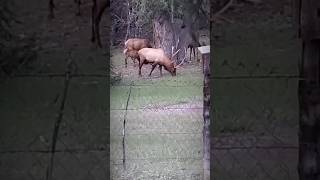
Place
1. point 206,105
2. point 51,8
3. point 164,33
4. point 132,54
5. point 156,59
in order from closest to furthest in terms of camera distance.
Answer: point 51,8, point 206,105, point 132,54, point 156,59, point 164,33

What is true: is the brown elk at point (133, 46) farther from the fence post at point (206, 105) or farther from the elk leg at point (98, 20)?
the elk leg at point (98, 20)

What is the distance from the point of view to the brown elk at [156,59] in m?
12.1

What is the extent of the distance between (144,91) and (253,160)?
230 inches

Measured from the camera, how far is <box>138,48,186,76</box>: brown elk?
477 inches

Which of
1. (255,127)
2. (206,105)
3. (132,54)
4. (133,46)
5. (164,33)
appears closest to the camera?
(255,127)

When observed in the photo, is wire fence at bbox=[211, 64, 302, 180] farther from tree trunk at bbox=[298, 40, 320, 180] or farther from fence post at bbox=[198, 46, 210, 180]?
fence post at bbox=[198, 46, 210, 180]

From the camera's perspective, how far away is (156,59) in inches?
498

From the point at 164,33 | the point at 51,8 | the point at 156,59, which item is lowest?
the point at 156,59

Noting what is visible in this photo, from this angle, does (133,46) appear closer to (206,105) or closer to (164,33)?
(164,33)

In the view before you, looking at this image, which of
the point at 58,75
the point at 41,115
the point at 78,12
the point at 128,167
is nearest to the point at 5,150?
the point at 41,115

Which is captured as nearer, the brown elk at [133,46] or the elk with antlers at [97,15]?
the elk with antlers at [97,15]

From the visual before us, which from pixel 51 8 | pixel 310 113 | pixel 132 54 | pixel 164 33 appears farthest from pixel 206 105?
pixel 164 33

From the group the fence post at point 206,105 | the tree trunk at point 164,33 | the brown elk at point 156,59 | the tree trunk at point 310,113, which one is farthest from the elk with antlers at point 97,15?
the tree trunk at point 164,33

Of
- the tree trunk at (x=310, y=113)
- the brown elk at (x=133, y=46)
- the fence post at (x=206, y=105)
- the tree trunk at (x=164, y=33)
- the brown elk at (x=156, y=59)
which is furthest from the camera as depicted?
the tree trunk at (x=164, y=33)
